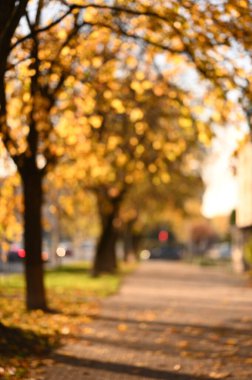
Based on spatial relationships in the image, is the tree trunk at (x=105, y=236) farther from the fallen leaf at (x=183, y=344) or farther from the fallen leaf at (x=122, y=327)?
the fallen leaf at (x=183, y=344)

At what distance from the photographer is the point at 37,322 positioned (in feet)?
51.1

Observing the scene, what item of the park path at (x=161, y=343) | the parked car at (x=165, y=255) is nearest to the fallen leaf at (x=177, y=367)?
the park path at (x=161, y=343)

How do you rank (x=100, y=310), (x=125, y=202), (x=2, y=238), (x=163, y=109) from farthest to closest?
A: (x=125, y=202), (x=163, y=109), (x=100, y=310), (x=2, y=238)

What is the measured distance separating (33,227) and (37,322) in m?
2.36

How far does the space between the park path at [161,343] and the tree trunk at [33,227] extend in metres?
1.69

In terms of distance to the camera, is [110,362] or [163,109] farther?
[163,109]

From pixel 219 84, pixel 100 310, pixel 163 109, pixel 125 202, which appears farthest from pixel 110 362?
pixel 125 202

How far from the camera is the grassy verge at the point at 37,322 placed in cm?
1114

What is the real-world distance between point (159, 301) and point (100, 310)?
4011 mm

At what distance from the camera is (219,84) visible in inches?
522

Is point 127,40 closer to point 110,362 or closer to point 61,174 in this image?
point 61,174

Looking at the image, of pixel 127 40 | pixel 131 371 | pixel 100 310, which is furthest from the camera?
pixel 100 310

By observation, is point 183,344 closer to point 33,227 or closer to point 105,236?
point 33,227

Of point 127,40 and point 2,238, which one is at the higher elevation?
point 127,40
